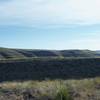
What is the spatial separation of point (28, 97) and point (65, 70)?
31.6 meters

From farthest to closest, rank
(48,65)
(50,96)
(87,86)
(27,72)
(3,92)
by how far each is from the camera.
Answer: (48,65) → (27,72) → (87,86) → (3,92) → (50,96)

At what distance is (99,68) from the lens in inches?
1832

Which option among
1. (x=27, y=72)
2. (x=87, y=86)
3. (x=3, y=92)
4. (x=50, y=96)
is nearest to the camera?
(x=50, y=96)

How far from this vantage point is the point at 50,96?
14570mm

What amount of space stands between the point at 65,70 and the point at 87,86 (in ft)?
93.0

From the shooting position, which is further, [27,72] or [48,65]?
[48,65]

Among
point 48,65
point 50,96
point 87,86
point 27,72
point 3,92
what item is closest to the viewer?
point 50,96

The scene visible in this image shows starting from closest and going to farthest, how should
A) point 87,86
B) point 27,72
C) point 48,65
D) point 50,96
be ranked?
point 50,96 < point 87,86 < point 27,72 < point 48,65

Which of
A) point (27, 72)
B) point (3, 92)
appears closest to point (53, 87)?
point (3, 92)

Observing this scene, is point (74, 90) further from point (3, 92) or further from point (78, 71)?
point (78, 71)

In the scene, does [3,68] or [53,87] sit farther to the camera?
[3,68]

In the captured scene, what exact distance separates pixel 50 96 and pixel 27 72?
30669 millimetres

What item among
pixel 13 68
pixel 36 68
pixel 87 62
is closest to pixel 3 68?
pixel 13 68

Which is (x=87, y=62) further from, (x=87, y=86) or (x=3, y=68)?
(x=87, y=86)
